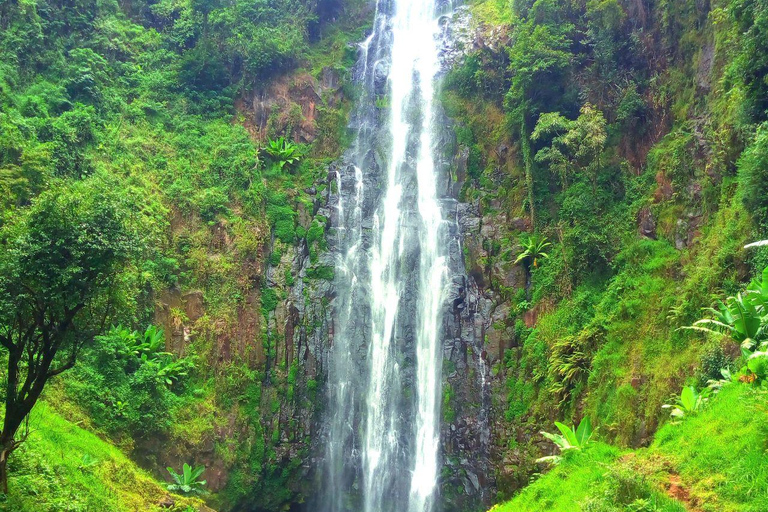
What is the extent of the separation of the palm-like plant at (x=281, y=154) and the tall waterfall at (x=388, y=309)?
2.07m

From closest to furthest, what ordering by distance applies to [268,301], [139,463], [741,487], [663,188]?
[741,487], [139,463], [663,188], [268,301]

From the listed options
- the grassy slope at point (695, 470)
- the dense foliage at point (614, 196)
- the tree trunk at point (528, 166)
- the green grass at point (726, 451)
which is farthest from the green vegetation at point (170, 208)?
the green grass at point (726, 451)

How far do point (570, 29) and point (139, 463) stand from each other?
2118 cm

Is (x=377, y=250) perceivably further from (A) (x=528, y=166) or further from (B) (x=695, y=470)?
(B) (x=695, y=470)

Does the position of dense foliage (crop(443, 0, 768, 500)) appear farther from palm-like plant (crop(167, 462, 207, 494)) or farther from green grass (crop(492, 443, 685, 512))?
palm-like plant (crop(167, 462, 207, 494))

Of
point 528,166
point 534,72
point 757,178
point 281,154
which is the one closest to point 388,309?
point 528,166

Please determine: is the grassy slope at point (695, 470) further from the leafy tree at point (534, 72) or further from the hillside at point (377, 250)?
the leafy tree at point (534, 72)

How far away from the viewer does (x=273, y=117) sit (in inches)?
1072

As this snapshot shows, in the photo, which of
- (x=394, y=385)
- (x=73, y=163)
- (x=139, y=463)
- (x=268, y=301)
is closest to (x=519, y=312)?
(x=394, y=385)

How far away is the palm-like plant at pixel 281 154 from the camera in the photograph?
2545 centimetres

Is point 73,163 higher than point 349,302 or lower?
higher

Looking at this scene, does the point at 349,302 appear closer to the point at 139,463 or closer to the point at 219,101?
the point at 139,463

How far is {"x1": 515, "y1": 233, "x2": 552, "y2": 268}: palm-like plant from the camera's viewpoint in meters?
21.0

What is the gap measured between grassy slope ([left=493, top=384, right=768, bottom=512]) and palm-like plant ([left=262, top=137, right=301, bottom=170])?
60.0 ft
